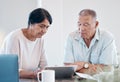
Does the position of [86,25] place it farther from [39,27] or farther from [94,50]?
[39,27]

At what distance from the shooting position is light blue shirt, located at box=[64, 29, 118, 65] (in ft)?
7.87

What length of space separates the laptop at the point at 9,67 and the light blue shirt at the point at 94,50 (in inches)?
45.7

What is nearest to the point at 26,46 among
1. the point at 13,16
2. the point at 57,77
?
the point at 57,77

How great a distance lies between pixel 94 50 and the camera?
2422mm

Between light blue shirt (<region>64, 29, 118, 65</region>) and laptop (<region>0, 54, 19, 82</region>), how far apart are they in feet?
3.80

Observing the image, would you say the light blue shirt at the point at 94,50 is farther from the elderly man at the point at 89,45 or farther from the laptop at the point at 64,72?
the laptop at the point at 64,72

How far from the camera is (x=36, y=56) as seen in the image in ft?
7.72

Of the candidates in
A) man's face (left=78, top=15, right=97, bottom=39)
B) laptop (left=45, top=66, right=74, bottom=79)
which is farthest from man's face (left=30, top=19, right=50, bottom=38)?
laptop (left=45, top=66, right=74, bottom=79)

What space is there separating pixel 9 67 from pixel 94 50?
1.29 metres

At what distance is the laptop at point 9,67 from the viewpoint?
4.25 feet

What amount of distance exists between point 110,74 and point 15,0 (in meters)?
3.57

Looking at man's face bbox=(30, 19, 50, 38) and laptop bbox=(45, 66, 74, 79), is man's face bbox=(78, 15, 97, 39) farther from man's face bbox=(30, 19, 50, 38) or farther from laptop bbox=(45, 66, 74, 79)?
laptop bbox=(45, 66, 74, 79)

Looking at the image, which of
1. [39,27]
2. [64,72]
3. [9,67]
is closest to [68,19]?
[39,27]

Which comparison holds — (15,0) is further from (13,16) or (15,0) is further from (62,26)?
(62,26)
